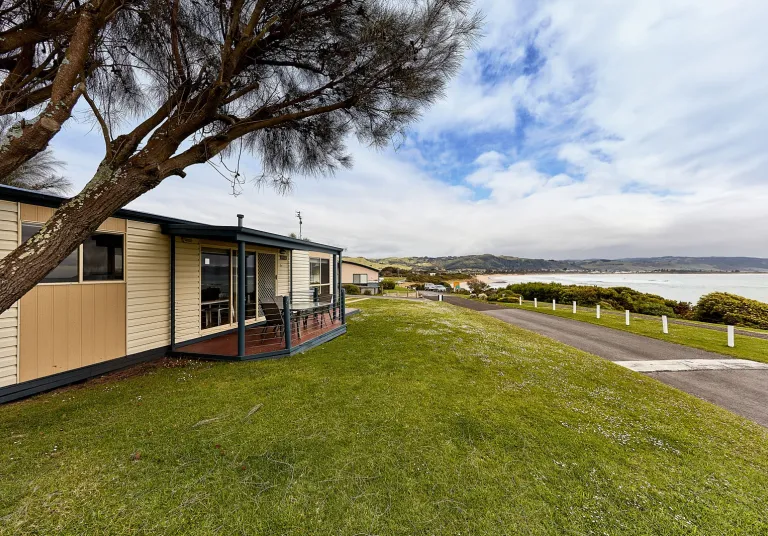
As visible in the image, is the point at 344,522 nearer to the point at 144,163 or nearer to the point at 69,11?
the point at 144,163

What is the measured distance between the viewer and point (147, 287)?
5.54 m

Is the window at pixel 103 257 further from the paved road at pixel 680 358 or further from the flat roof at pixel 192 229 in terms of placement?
the paved road at pixel 680 358

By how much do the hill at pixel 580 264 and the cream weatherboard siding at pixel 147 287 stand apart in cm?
7120

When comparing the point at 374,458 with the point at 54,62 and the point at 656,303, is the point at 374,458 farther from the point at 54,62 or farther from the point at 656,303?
the point at 656,303

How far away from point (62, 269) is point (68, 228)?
308 cm

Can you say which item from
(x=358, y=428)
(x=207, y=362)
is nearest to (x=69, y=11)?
(x=207, y=362)

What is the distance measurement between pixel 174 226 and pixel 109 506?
498cm

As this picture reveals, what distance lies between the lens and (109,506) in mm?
2072

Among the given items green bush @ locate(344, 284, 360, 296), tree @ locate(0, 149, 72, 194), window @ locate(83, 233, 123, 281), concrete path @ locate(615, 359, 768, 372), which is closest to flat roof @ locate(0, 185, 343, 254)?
window @ locate(83, 233, 123, 281)

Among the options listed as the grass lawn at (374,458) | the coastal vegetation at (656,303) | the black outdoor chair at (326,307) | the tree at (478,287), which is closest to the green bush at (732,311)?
the coastal vegetation at (656,303)

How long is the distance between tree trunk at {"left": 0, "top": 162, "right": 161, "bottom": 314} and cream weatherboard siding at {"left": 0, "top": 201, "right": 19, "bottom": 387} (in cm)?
258

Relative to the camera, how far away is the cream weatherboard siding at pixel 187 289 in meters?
6.18

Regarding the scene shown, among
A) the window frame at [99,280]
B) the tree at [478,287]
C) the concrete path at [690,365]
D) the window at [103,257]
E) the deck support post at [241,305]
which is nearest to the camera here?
the window frame at [99,280]

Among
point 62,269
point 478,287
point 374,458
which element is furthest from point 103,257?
point 478,287
